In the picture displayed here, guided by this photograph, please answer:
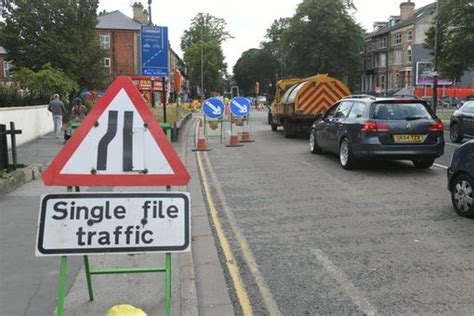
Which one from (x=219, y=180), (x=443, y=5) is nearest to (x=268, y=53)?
(x=443, y=5)

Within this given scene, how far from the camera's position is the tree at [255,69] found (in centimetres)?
11875

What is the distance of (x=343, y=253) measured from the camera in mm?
5711

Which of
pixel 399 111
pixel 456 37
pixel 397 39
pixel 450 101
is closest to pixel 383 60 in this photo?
pixel 397 39

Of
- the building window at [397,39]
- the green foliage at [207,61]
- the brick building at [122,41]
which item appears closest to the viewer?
the brick building at [122,41]

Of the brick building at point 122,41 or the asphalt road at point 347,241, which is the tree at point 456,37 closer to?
the asphalt road at point 347,241

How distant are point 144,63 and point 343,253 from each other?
12357 millimetres

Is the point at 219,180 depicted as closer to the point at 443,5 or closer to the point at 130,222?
the point at 130,222

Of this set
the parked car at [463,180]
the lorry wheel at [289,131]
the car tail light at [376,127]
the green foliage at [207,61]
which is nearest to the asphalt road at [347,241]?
the parked car at [463,180]

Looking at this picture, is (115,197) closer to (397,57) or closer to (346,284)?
(346,284)

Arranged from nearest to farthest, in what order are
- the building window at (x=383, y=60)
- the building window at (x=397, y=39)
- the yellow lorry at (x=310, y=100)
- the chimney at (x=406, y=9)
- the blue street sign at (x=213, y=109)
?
the blue street sign at (x=213, y=109), the yellow lorry at (x=310, y=100), the building window at (x=397, y=39), the chimney at (x=406, y=9), the building window at (x=383, y=60)

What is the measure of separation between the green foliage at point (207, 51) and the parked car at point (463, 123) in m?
70.5

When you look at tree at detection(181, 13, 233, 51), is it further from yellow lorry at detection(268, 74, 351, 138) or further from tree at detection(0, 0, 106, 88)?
yellow lorry at detection(268, 74, 351, 138)

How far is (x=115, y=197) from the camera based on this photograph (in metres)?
3.58

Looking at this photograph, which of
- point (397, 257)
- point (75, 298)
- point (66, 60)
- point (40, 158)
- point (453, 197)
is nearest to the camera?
point (75, 298)
